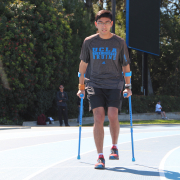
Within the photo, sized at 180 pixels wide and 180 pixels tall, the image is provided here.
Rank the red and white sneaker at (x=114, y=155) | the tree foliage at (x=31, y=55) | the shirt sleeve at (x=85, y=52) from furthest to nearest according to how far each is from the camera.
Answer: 1. the tree foliage at (x=31, y=55)
2. the shirt sleeve at (x=85, y=52)
3. the red and white sneaker at (x=114, y=155)

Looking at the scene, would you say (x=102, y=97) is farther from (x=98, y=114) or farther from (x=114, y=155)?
(x=114, y=155)

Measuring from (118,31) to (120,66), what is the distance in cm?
2823

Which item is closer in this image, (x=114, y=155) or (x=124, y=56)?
(x=114, y=155)

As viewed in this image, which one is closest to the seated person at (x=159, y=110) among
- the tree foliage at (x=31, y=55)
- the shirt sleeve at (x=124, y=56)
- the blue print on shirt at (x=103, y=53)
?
the tree foliage at (x=31, y=55)

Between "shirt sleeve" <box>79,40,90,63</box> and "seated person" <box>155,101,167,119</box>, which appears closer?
"shirt sleeve" <box>79,40,90,63</box>

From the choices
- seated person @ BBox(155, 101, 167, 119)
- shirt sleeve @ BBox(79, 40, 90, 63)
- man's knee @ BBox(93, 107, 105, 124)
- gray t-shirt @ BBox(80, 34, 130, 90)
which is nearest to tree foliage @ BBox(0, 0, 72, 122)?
seated person @ BBox(155, 101, 167, 119)

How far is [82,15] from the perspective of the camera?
84.8 ft

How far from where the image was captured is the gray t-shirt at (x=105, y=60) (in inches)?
217

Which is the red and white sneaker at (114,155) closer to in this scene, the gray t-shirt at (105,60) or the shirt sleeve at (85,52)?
the gray t-shirt at (105,60)

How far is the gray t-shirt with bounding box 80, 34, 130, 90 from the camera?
5.52 meters

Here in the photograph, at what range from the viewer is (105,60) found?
552cm

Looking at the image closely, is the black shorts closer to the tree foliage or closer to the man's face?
the man's face

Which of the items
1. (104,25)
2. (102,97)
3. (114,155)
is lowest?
(114,155)

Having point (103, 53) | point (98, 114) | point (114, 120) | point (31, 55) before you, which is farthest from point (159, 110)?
point (103, 53)
